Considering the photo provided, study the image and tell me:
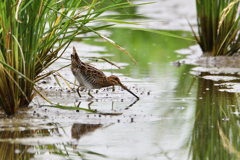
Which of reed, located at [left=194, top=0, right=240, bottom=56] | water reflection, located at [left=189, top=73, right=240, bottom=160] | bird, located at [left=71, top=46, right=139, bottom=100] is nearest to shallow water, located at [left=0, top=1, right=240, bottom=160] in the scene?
water reflection, located at [left=189, top=73, right=240, bottom=160]

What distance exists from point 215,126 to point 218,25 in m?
4.56

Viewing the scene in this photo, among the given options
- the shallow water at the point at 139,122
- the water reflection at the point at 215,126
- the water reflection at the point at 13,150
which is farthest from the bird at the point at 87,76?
the water reflection at the point at 13,150

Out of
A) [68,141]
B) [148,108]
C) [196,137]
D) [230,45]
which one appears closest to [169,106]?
[148,108]

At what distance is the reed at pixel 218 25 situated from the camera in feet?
29.9

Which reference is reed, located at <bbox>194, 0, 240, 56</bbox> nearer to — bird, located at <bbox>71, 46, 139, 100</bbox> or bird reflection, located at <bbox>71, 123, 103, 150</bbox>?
bird, located at <bbox>71, 46, 139, 100</bbox>

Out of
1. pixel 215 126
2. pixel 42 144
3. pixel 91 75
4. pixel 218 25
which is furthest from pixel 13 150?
pixel 218 25

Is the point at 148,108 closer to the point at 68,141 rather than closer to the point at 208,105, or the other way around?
the point at 208,105

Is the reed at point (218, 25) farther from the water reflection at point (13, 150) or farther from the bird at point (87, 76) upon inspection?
the water reflection at point (13, 150)

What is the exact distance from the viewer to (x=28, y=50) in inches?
207

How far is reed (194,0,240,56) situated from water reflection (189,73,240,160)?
2353mm

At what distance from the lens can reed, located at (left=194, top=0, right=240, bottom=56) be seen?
29.9ft

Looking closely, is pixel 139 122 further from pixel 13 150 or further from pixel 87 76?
pixel 13 150

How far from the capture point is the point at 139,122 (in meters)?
5.30

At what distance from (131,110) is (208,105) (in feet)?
3.64
